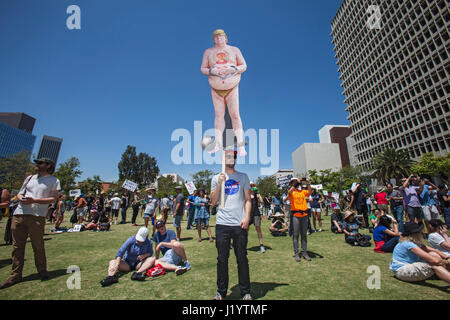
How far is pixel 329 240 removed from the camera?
24.0 ft

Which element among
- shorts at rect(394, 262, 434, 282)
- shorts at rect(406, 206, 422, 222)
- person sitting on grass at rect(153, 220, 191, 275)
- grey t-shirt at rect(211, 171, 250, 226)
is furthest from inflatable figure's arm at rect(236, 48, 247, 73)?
shorts at rect(406, 206, 422, 222)

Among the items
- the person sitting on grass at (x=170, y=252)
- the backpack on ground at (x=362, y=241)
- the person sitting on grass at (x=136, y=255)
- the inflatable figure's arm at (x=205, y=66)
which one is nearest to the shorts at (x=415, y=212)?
the backpack on ground at (x=362, y=241)

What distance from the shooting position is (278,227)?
355 inches

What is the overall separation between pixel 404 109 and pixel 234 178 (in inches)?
2531

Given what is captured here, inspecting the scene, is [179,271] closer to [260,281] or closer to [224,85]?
[260,281]

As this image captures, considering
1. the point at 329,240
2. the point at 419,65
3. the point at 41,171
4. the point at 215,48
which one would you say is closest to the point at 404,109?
the point at 419,65

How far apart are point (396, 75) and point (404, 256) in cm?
6510

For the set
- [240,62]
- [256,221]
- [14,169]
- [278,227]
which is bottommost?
[278,227]

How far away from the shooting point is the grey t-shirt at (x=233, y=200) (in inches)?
→ 123

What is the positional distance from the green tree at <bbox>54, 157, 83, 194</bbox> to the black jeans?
1675 inches

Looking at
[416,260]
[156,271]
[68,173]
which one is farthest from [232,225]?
[68,173]

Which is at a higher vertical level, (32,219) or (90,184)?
(90,184)

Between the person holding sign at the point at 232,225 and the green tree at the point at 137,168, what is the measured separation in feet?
188

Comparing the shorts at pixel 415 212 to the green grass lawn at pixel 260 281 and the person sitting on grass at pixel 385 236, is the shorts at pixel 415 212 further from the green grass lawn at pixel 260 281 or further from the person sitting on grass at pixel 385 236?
the green grass lawn at pixel 260 281
